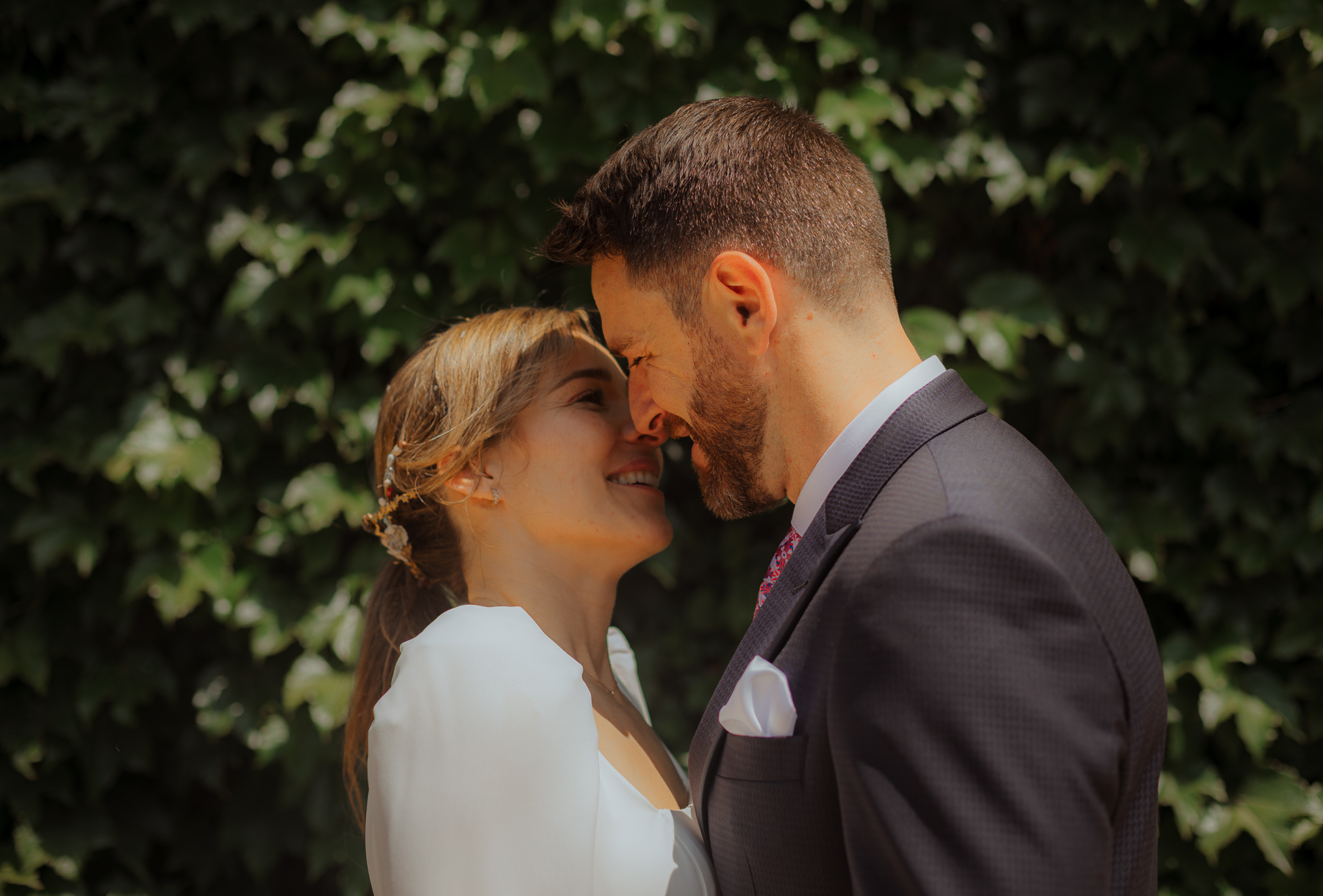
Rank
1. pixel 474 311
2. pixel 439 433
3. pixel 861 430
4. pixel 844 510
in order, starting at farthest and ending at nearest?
pixel 474 311, pixel 439 433, pixel 861 430, pixel 844 510

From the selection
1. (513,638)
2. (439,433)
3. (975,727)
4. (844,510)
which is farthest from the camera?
(439,433)

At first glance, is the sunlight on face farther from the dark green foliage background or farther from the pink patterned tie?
the dark green foliage background

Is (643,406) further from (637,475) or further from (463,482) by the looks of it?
(463,482)

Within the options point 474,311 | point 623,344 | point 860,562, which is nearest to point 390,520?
point 623,344

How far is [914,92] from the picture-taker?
92.3 inches

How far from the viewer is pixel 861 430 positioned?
1.23m

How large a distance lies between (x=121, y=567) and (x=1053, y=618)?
2669mm

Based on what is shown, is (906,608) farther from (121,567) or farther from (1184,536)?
(121,567)

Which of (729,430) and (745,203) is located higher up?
(745,203)

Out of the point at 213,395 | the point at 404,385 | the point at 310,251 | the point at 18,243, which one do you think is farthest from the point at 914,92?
the point at 18,243

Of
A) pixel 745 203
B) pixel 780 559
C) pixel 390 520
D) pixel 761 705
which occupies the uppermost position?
pixel 745 203

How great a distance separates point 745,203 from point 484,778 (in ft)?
3.07

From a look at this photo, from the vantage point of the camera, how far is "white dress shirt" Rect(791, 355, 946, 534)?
48.1 inches

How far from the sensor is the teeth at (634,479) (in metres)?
1.78
